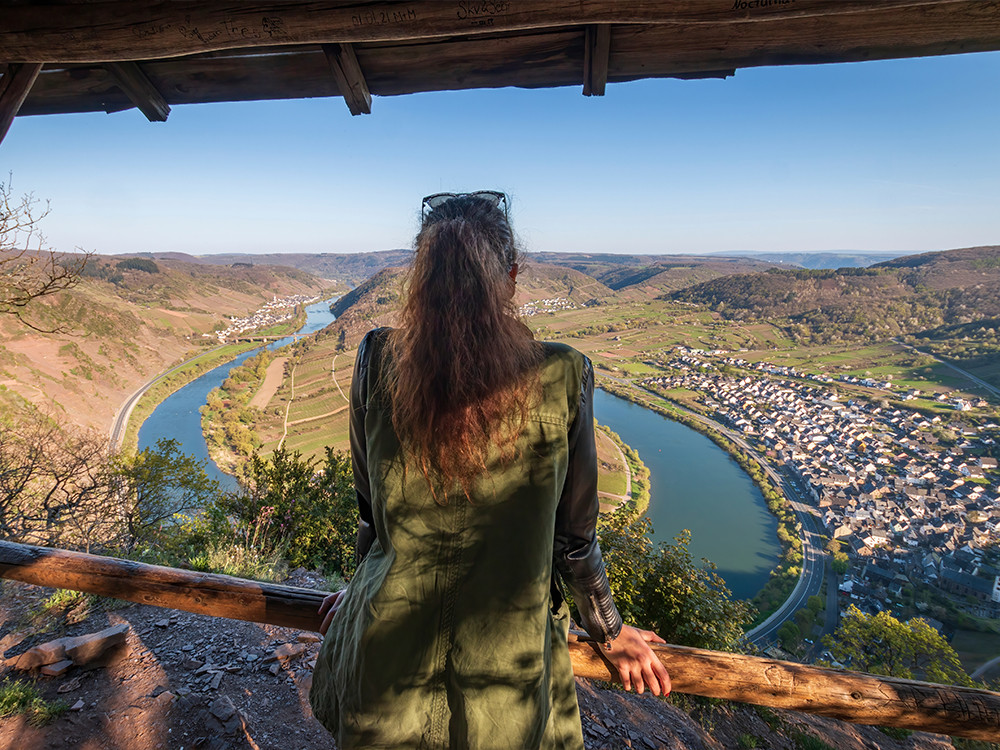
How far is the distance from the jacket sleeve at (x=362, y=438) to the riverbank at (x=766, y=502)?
49.4 feet

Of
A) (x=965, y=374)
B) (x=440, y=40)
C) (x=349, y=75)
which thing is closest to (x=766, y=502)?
(x=965, y=374)

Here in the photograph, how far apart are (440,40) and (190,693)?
3122mm

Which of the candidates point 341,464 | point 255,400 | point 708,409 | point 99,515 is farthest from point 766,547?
point 255,400

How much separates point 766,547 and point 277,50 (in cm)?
3084

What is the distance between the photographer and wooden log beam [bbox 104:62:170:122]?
1857 millimetres

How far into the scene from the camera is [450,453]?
2.32 feet

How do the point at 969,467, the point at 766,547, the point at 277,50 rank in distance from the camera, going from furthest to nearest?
the point at 969,467, the point at 766,547, the point at 277,50

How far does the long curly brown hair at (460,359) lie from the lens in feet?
2.36

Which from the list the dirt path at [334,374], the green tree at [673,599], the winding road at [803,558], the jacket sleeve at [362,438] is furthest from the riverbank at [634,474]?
the jacket sleeve at [362,438]

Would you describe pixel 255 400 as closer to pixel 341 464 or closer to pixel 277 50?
pixel 341 464

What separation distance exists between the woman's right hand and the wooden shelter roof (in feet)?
5.31

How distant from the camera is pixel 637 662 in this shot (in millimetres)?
1064

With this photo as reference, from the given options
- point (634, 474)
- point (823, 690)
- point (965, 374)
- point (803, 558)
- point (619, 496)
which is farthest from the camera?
point (965, 374)

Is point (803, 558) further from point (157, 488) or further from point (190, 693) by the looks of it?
point (190, 693)
